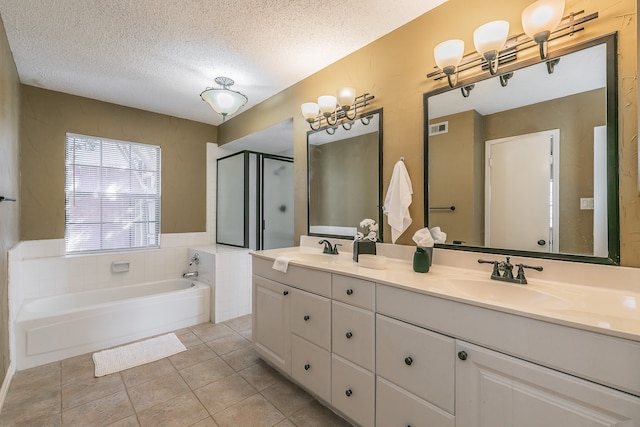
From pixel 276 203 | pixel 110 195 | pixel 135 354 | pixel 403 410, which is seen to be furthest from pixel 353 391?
pixel 110 195

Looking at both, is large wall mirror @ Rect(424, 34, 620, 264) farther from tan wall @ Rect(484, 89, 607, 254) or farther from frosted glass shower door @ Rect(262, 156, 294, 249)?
frosted glass shower door @ Rect(262, 156, 294, 249)

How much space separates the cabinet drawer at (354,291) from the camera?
1451mm

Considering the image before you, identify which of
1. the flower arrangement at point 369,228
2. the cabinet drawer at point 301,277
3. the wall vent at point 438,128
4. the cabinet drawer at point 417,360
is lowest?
the cabinet drawer at point 417,360

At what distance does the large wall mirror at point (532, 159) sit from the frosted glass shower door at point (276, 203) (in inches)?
102

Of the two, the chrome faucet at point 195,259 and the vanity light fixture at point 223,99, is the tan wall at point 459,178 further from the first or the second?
the chrome faucet at point 195,259

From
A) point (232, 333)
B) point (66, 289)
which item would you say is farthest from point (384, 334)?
point (66, 289)

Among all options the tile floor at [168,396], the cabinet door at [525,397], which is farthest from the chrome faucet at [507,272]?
the tile floor at [168,396]

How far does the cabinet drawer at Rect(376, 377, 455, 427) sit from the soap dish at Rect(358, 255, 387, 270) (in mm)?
591

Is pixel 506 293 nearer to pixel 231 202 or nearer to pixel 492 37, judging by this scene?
pixel 492 37

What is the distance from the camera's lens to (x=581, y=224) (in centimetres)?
128

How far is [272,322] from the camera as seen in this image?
211 centimetres

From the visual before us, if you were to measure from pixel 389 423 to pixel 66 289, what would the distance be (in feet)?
11.4

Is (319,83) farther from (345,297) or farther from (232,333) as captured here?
(232,333)

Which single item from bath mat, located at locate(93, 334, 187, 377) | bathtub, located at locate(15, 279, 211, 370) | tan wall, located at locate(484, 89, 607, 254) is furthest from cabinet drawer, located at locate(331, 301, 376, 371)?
bathtub, located at locate(15, 279, 211, 370)
